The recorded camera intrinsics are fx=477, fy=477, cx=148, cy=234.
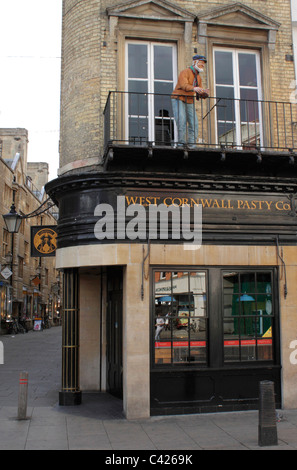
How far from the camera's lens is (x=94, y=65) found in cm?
1047

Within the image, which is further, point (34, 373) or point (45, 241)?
point (34, 373)

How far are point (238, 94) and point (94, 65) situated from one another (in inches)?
131

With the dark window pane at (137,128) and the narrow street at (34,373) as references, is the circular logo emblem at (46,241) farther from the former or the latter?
the narrow street at (34,373)

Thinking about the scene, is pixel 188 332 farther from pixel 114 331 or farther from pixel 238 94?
pixel 238 94

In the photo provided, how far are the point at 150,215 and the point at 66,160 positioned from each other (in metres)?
2.69

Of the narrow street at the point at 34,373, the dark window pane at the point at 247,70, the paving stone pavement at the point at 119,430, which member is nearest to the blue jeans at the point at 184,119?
the dark window pane at the point at 247,70

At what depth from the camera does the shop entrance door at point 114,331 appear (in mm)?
10859

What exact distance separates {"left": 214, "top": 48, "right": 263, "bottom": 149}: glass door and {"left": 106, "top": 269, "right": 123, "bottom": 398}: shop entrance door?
4057 mm

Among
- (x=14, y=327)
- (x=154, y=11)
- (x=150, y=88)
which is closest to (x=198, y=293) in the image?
(x=150, y=88)

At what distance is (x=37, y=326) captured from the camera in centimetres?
4216

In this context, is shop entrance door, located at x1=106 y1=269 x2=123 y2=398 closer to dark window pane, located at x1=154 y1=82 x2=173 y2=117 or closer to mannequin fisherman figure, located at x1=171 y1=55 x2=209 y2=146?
mannequin fisherman figure, located at x1=171 y1=55 x2=209 y2=146

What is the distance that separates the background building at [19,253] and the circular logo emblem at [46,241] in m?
21.1

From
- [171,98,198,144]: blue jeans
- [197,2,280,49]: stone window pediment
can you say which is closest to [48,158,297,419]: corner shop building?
[171,98,198,144]: blue jeans
